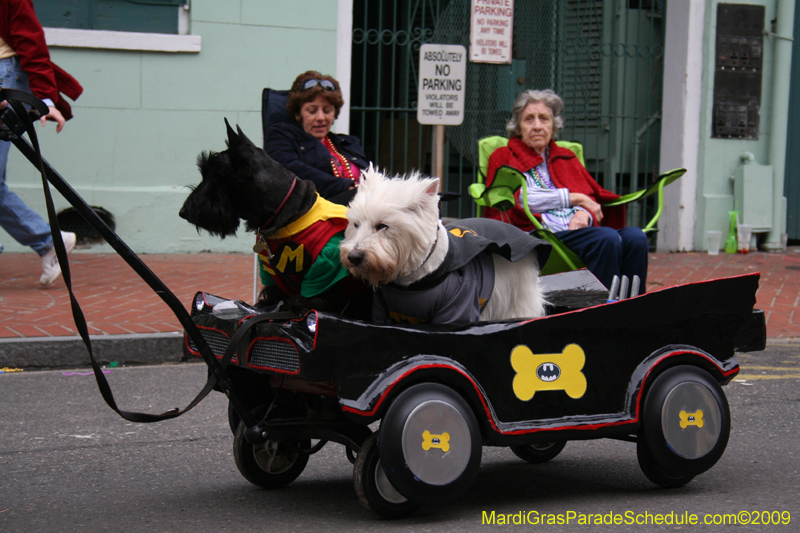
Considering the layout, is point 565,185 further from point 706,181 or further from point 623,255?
point 706,181

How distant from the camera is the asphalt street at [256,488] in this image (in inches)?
119

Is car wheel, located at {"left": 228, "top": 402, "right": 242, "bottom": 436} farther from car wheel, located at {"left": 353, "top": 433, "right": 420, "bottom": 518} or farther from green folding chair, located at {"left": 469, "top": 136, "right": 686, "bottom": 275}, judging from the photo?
green folding chair, located at {"left": 469, "top": 136, "right": 686, "bottom": 275}

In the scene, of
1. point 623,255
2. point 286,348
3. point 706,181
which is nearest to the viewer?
point 286,348

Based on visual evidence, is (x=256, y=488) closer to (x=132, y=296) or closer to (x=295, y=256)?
(x=295, y=256)

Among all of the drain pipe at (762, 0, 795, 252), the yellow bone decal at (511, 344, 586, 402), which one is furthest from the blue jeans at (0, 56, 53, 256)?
the drain pipe at (762, 0, 795, 252)

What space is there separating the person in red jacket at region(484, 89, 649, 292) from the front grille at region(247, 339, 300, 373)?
7.50 feet

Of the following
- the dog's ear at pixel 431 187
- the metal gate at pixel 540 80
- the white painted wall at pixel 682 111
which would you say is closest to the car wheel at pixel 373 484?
the dog's ear at pixel 431 187

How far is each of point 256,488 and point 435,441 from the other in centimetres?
94

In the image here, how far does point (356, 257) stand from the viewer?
2.95 m

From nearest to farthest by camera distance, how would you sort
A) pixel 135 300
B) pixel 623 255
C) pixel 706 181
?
pixel 623 255 → pixel 135 300 → pixel 706 181

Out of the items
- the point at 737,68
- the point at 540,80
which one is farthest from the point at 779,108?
the point at 540,80

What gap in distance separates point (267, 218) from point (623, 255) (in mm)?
2323

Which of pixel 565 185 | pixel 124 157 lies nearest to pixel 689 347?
pixel 565 185

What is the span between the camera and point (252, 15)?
9.43 metres
